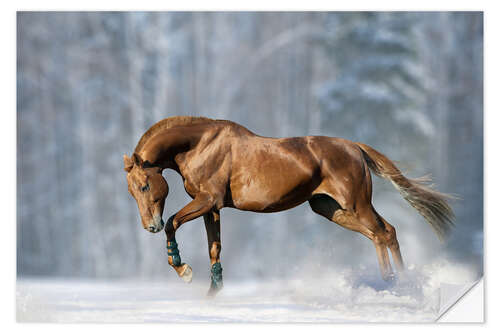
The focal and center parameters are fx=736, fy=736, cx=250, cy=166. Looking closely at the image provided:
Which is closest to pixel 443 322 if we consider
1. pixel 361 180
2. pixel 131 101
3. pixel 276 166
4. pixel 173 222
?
pixel 361 180

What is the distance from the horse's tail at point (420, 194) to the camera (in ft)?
23.2

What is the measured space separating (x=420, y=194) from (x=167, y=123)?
251 cm

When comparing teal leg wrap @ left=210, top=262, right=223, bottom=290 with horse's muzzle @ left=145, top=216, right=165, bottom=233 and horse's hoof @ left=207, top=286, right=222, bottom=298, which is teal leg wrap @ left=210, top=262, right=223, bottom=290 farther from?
horse's muzzle @ left=145, top=216, right=165, bottom=233

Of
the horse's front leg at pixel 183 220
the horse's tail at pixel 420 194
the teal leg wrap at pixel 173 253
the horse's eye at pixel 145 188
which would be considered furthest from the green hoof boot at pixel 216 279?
the horse's tail at pixel 420 194

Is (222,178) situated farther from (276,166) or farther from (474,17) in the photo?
(474,17)

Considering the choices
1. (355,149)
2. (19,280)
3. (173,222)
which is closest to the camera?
(173,222)

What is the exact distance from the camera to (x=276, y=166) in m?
6.74

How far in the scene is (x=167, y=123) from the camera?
266 inches

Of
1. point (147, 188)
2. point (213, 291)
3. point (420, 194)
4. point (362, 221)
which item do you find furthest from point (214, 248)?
point (420, 194)

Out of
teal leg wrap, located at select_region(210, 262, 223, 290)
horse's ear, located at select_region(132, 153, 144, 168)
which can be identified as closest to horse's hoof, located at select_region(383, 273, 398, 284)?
teal leg wrap, located at select_region(210, 262, 223, 290)

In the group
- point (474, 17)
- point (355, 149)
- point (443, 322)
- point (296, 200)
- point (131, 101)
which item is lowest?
point (443, 322)

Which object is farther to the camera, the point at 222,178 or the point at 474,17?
the point at 474,17

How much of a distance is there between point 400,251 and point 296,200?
1.15m

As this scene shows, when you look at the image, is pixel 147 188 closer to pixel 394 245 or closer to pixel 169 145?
pixel 169 145
